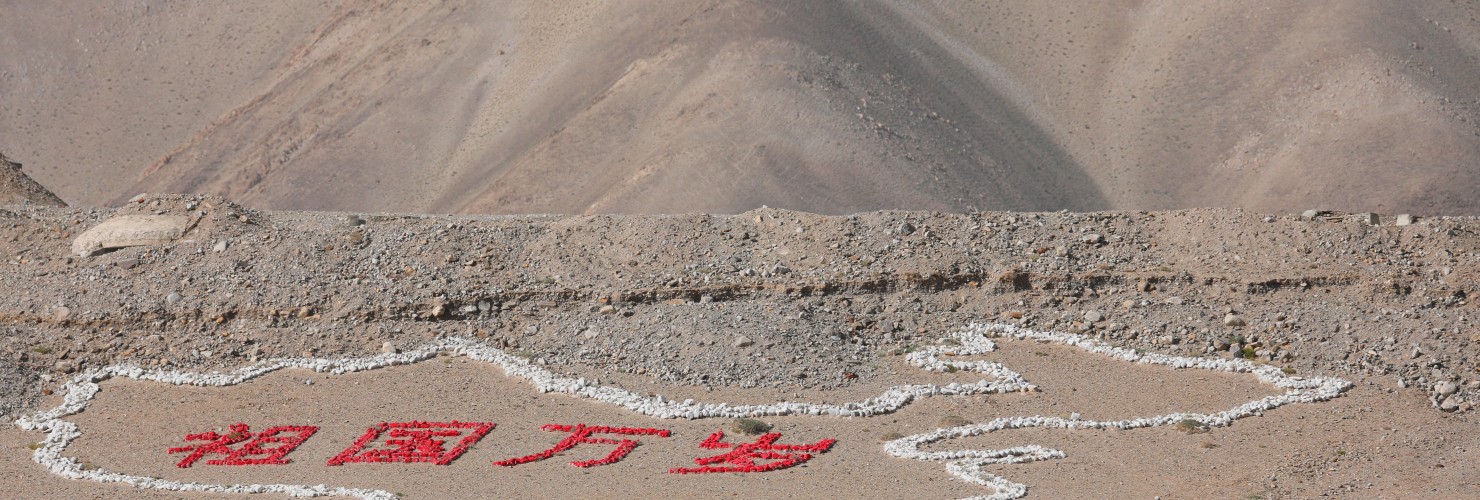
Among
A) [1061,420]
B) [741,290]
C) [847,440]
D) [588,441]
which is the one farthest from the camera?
[741,290]

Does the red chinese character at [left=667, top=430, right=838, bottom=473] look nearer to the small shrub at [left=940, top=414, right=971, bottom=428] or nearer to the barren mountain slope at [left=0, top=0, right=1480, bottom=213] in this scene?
the small shrub at [left=940, top=414, right=971, bottom=428]

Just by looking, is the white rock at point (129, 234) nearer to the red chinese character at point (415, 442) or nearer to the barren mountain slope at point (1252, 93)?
the red chinese character at point (415, 442)

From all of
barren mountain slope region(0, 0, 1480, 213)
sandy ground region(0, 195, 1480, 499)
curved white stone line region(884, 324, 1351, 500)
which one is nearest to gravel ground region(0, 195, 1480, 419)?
sandy ground region(0, 195, 1480, 499)

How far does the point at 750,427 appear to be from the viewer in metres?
22.2

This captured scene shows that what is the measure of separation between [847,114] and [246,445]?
3274cm

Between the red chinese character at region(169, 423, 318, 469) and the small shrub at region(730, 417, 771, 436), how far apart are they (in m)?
6.12

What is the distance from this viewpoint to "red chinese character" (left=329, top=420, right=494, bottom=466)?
2136 centimetres

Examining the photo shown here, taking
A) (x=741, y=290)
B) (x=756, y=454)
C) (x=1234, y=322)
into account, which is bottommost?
(x=756, y=454)

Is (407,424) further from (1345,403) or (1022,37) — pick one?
(1022,37)

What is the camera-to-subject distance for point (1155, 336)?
83.4 feet

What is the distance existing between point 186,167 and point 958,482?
53.3 metres

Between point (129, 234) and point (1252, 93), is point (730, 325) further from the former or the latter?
point (1252, 93)

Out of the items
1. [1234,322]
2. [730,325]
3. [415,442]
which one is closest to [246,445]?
[415,442]

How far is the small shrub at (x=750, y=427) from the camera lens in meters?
22.2
